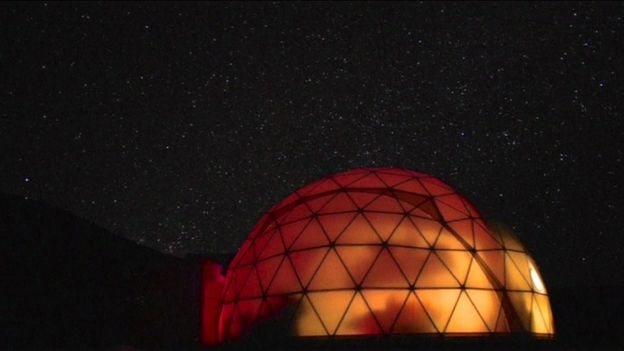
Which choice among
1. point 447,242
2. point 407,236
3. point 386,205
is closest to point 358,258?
point 407,236

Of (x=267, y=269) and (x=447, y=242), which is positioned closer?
(x=447, y=242)

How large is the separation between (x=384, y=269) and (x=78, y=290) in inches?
686

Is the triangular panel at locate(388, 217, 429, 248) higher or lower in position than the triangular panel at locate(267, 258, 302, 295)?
higher

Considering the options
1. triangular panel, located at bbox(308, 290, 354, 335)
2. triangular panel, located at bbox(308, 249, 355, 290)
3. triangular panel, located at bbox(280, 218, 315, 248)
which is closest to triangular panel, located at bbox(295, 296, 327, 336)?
triangular panel, located at bbox(308, 290, 354, 335)

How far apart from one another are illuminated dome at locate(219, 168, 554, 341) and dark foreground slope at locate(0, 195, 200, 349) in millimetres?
1853

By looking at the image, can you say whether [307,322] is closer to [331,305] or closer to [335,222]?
[331,305]

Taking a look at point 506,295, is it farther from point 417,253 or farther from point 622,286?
point 622,286

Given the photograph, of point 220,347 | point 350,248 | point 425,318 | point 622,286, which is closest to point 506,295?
point 425,318

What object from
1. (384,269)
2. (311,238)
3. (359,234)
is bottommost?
(384,269)

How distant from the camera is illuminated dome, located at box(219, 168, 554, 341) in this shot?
16500 mm

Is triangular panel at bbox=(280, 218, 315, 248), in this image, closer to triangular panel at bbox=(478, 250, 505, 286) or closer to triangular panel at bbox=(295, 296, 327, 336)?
triangular panel at bbox=(295, 296, 327, 336)

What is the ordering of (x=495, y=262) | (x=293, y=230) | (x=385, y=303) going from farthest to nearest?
(x=293, y=230) < (x=495, y=262) < (x=385, y=303)

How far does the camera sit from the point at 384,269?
16875 millimetres

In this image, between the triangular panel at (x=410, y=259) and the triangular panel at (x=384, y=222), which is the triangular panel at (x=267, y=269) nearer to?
the triangular panel at (x=384, y=222)
